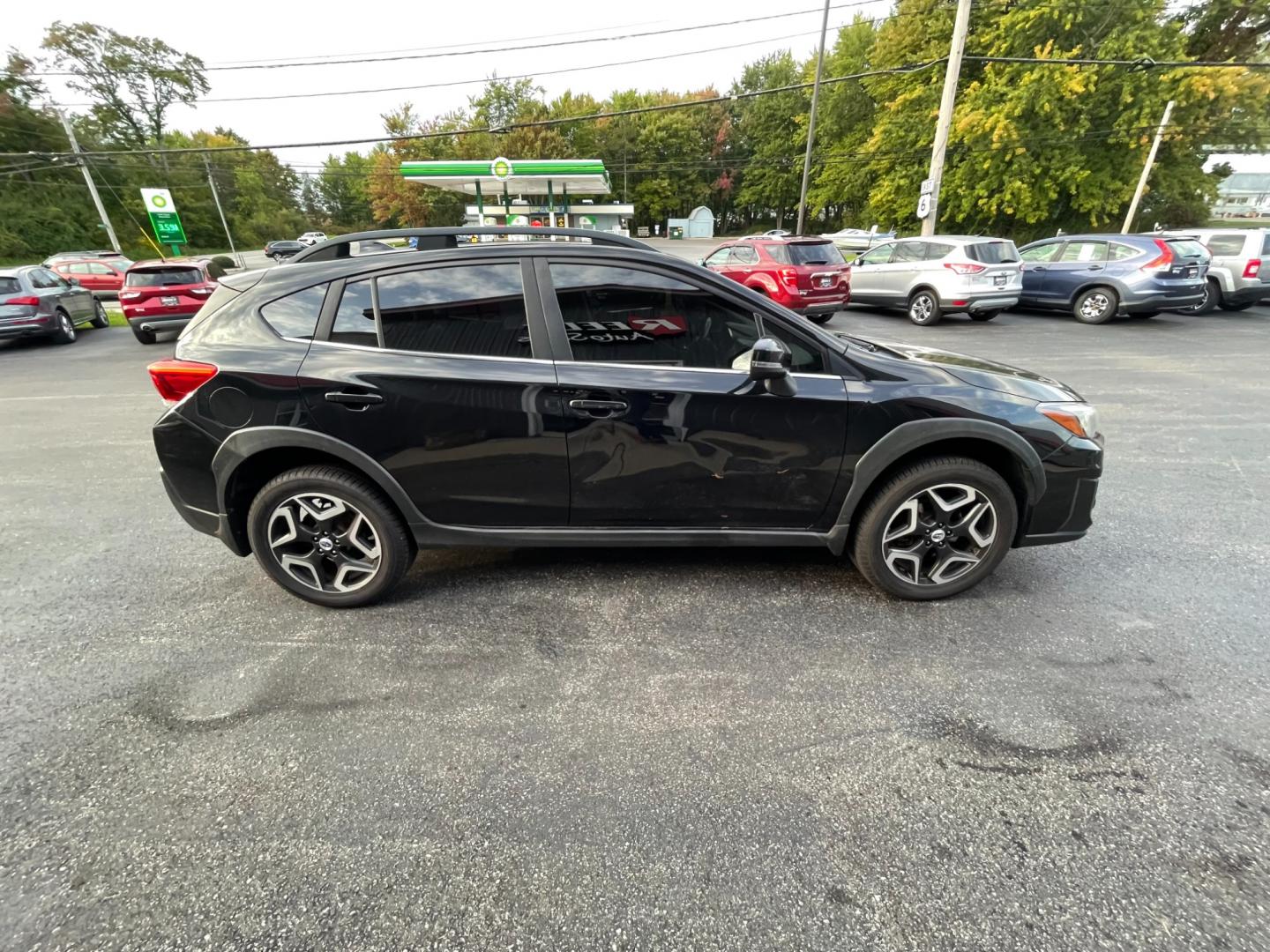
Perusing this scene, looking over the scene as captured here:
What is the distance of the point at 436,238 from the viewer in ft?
9.67

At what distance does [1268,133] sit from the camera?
21781mm

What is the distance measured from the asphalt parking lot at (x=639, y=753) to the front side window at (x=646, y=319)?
3.98ft

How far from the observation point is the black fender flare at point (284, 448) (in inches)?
103

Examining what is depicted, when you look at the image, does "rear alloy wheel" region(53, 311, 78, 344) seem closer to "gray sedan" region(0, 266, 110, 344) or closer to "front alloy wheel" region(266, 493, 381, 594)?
"gray sedan" region(0, 266, 110, 344)

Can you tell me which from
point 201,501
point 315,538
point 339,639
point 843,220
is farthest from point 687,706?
point 843,220

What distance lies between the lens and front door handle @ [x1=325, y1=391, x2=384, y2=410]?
2.58 metres

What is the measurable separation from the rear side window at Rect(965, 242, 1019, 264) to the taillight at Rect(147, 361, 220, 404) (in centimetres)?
1208

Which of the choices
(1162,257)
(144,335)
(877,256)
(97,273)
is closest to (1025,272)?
(1162,257)

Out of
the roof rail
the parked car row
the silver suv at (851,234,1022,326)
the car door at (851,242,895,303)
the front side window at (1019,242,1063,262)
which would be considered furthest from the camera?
the car door at (851,242,895,303)

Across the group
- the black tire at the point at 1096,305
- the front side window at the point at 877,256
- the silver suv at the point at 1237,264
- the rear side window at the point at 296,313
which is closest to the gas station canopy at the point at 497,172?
the front side window at the point at 877,256

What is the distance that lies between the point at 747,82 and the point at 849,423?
77.8 m

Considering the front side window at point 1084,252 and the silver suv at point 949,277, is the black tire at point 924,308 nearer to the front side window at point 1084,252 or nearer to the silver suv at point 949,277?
the silver suv at point 949,277

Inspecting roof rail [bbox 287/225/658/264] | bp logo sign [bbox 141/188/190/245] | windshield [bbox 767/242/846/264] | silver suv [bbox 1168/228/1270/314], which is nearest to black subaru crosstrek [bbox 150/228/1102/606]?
roof rail [bbox 287/225/658/264]

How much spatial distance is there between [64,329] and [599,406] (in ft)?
48.7
